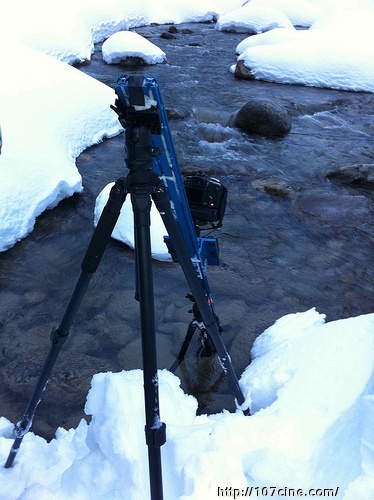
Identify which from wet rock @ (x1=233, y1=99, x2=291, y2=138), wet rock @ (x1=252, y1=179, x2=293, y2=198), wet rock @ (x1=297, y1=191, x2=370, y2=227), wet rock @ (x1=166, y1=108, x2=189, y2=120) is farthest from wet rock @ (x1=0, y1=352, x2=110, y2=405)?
wet rock @ (x1=166, y1=108, x2=189, y2=120)

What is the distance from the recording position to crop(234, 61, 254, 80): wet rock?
36.4 feet

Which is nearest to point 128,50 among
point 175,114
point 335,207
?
point 175,114

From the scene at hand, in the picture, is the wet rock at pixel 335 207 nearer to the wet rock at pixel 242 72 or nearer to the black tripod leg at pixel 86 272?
the black tripod leg at pixel 86 272

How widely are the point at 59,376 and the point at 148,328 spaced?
185 cm

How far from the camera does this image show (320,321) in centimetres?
301

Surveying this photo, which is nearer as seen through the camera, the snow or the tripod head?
the tripod head

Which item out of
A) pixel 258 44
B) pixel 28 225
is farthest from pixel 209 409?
pixel 258 44

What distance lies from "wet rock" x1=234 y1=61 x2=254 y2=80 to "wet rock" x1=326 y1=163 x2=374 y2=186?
19.3 ft

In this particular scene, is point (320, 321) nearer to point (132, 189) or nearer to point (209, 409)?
point (209, 409)

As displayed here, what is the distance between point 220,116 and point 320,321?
244 inches

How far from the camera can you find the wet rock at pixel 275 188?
5.64 metres

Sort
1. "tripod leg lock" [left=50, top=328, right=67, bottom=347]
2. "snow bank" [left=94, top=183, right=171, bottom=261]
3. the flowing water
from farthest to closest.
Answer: "snow bank" [left=94, top=183, right=171, bottom=261]
the flowing water
"tripod leg lock" [left=50, top=328, right=67, bottom=347]

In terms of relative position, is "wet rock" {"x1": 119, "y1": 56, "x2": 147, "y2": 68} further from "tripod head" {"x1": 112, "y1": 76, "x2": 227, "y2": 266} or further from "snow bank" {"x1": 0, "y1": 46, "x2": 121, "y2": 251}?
"tripod head" {"x1": 112, "y1": 76, "x2": 227, "y2": 266}

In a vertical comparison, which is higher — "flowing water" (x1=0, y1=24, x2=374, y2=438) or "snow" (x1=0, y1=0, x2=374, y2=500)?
"snow" (x1=0, y1=0, x2=374, y2=500)
